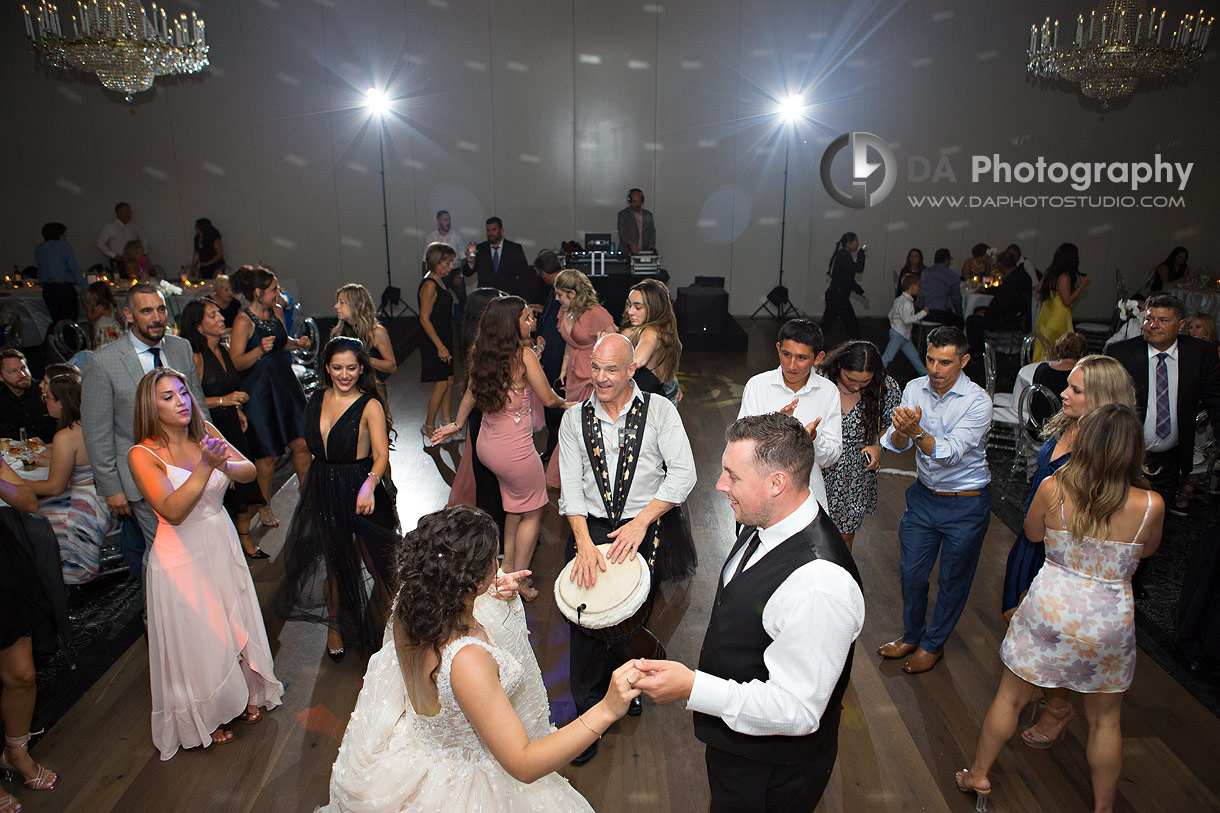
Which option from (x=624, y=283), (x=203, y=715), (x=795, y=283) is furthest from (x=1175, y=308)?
(x=795, y=283)

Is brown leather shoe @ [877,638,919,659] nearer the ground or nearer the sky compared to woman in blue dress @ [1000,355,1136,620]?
nearer the ground

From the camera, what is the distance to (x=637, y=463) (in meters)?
2.95

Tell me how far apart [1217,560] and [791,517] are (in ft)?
8.25

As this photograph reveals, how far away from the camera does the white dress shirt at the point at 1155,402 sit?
3855mm

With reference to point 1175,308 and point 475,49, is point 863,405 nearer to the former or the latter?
point 1175,308

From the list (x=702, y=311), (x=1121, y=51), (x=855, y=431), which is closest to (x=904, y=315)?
(x=702, y=311)

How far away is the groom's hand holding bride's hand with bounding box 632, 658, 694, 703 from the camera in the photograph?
1.67 metres

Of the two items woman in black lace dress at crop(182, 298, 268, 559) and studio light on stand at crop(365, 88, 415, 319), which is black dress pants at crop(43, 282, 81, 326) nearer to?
studio light on stand at crop(365, 88, 415, 319)

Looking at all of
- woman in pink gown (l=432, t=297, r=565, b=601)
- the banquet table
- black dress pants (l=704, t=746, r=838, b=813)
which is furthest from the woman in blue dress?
the banquet table

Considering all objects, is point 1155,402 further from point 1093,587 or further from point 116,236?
point 116,236

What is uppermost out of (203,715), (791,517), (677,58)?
(677,58)

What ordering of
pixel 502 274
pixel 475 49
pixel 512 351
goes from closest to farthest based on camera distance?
pixel 512 351 < pixel 502 274 < pixel 475 49

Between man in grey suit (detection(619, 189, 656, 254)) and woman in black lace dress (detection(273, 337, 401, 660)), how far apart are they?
7715 mm

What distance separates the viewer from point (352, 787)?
198 cm
